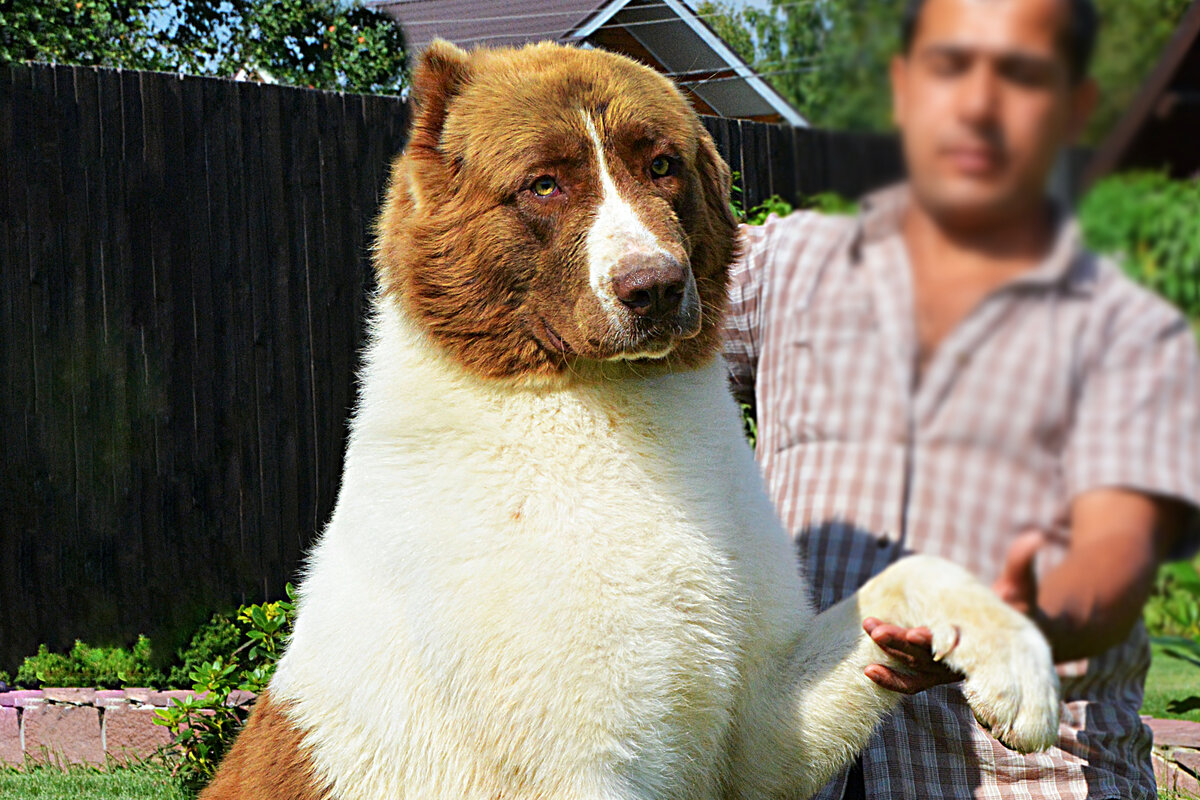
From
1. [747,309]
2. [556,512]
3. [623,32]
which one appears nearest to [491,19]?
[623,32]

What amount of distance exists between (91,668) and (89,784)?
0.88 metres

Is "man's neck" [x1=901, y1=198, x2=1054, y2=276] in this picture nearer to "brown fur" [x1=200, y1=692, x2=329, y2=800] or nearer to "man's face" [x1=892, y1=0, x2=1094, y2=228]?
"man's face" [x1=892, y1=0, x2=1094, y2=228]

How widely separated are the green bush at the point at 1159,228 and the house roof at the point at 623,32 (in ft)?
1.13

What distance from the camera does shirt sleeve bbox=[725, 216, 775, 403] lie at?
9.46 ft

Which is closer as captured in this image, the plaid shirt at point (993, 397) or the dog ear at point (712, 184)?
the plaid shirt at point (993, 397)

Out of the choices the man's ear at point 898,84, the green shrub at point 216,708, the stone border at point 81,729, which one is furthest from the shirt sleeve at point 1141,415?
the stone border at point 81,729

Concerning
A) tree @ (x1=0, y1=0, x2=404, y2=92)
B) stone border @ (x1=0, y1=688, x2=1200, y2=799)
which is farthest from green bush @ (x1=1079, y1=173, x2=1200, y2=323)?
tree @ (x1=0, y1=0, x2=404, y2=92)

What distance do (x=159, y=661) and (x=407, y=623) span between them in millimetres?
4122

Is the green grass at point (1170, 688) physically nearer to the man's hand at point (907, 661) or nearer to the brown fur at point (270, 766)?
the man's hand at point (907, 661)

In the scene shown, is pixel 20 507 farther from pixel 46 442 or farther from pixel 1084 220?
pixel 1084 220

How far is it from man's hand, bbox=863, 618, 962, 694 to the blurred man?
3.60ft

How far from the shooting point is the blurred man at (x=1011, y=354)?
419mm

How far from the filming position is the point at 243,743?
2688 millimetres

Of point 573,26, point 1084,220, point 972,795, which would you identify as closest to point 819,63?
point 1084,220
